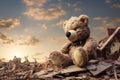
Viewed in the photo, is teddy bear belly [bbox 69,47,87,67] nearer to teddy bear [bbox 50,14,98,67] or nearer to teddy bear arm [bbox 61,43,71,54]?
teddy bear [bbox 50,14,98,67]

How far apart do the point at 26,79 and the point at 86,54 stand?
2.07 m

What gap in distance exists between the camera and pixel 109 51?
34.3 feet

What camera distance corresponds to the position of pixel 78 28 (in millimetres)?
9375

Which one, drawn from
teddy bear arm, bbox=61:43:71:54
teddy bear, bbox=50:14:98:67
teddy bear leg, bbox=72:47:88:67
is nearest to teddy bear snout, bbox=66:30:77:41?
teddy bear, bbox=50:14:98:67

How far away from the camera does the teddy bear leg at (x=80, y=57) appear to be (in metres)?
8.23

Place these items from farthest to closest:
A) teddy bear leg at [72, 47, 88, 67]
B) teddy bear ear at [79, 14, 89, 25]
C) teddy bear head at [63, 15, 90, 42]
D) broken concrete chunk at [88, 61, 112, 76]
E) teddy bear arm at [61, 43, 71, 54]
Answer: teddy bear arm at [61, 43, 71, 54]
teddy bear ear at [79, 14, 89, 25]
teddy bear head at [63, 15, 90, 42]
broken concrete chunk at [88, 61, 112, 76]
teddy bear leg at [72, 47, 88, 67]

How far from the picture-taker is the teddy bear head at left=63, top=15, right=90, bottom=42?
9180 millimetres

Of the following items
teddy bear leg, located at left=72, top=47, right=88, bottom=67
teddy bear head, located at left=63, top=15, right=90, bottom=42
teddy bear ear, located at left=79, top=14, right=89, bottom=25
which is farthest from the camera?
teddy bear ear, located at left=79, top=14, right=89, bottom=25

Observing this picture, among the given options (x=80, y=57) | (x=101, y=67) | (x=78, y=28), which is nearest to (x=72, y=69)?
(x=80, y=57)

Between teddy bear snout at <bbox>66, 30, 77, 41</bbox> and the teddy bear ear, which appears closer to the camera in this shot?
teddy bear snout at <bbox>66, 30, 77, 41</bbox>

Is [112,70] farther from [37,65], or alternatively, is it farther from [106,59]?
[37,65]

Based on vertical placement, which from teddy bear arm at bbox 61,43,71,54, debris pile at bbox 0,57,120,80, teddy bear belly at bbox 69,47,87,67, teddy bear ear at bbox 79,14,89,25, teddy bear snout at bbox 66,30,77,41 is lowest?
debris pile at bbox 0,57,120,80

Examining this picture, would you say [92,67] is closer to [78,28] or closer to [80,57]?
[80,57]

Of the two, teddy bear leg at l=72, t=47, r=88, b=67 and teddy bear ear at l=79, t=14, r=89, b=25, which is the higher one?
teddy bear ear at l=79, t=14, r=89, b=25
